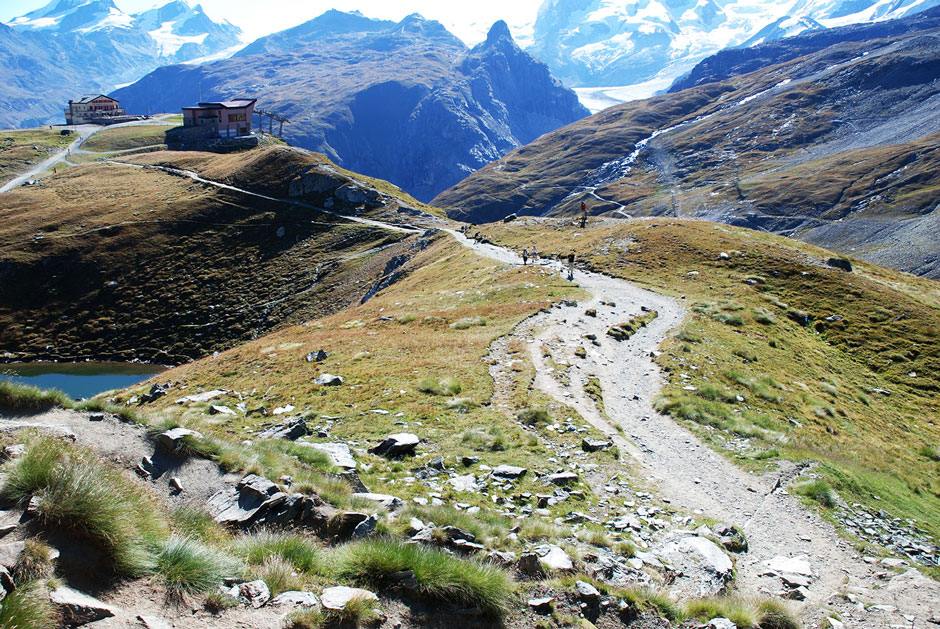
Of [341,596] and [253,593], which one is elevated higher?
[253,593]

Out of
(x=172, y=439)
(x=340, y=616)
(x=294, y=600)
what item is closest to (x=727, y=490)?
(x=340, y=616)

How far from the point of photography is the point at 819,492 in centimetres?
1512

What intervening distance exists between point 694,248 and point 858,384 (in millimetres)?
28327

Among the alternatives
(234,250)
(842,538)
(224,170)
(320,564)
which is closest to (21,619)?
(320,564)

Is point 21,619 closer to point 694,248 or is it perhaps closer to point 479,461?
point 479,461

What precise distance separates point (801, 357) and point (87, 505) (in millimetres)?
37427

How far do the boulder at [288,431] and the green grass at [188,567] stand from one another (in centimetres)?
1088

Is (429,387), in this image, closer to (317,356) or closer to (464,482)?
(464,482)

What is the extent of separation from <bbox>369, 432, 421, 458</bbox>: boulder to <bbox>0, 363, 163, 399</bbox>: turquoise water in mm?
53557

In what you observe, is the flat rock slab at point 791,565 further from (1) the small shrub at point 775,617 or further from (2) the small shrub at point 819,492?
(2) the small shrub at point 819,492

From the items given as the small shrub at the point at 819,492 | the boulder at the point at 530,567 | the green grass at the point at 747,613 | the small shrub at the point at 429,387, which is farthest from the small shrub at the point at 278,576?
the small shrub at the point at 429,387

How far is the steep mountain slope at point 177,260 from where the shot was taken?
73.4 m

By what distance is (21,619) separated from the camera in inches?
198

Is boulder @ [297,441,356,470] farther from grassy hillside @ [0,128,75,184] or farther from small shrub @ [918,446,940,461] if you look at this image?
grassy hillside @ [0,128,75,184]
